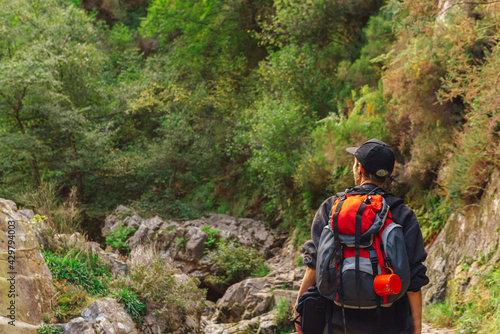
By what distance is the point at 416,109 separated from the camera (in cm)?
788

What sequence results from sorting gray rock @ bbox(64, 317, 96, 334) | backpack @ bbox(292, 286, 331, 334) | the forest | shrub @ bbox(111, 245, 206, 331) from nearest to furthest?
backpack @ bbox(292, 286, 331, 334) < gray rock @ bbox(64, 317, 96, 334) < the forest < shrub @ bbox(111, 245, 206, 331)

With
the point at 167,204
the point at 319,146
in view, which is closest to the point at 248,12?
the point at 167,204

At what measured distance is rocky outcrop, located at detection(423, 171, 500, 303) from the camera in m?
5.40

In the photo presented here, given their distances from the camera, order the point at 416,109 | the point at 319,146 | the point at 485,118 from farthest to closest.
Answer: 1. the point at 319,146
2. the point at 416,109
3. the point at 485,118

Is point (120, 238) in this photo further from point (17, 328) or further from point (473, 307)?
point (473, 307)

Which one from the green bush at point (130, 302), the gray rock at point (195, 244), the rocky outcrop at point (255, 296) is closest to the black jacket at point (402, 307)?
the green bush at point (130, 302)

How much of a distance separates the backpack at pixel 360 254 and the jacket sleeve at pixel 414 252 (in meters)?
0.07

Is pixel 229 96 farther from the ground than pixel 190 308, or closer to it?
farther from the ground

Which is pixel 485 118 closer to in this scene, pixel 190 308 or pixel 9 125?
pixel 190 308

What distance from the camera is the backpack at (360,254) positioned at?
1847 millimetres

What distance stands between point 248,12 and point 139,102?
19.1ft

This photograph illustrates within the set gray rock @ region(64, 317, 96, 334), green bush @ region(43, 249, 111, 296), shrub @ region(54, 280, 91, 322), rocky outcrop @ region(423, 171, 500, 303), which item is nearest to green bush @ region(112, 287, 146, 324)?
green bush @ region(43, 249, 111, 296)

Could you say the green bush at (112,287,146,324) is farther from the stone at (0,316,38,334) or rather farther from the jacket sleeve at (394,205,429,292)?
the jacket sleeve at (394,205,429,292)

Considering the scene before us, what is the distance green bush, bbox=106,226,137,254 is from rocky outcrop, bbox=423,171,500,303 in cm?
765
